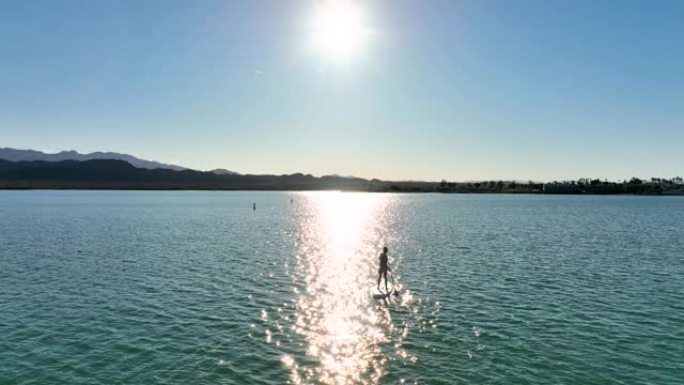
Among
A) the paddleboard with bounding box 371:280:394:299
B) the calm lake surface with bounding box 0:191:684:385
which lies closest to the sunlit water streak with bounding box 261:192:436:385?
the calm lake surface with bounding box 0:191:684:385

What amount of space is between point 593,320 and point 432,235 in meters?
54.9

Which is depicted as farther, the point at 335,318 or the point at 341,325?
the point at 335,318

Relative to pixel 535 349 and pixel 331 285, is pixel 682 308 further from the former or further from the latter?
pixel 331 285

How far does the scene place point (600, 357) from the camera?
2267 cm

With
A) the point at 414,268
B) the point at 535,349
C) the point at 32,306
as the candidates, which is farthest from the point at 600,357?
the point at 32,306

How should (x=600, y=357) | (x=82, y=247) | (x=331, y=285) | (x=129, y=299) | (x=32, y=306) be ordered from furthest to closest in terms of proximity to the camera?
1. (x=82, y=247)
2. (x=331, y=285)
3. (x=129, y=299)
4. (x=32, y=306)
5. (x=600, y=357)

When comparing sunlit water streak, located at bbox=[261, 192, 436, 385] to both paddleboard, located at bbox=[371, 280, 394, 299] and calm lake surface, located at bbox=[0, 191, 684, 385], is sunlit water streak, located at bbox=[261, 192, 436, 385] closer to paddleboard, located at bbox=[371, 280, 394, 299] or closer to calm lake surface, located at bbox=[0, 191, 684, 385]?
calm lake surface, located at bbox=[0, 191, 684, 385]

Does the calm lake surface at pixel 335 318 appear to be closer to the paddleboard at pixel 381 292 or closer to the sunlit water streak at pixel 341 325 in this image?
the sunlit water streak at pixel 341 325

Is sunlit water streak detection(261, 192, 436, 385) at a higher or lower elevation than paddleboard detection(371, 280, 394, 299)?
lower

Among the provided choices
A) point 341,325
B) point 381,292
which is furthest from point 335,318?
point 381,292

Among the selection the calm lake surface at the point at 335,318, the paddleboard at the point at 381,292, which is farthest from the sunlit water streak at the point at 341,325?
the paddleboard at the point at 381,292

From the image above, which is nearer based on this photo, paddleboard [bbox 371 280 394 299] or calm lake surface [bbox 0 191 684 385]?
calm lake surface [bbox 0 191 684 385]

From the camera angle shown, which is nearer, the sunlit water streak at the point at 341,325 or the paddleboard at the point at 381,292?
the sunlit water streak at the point at 341,325

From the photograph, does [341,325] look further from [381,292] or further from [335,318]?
[381,292]
